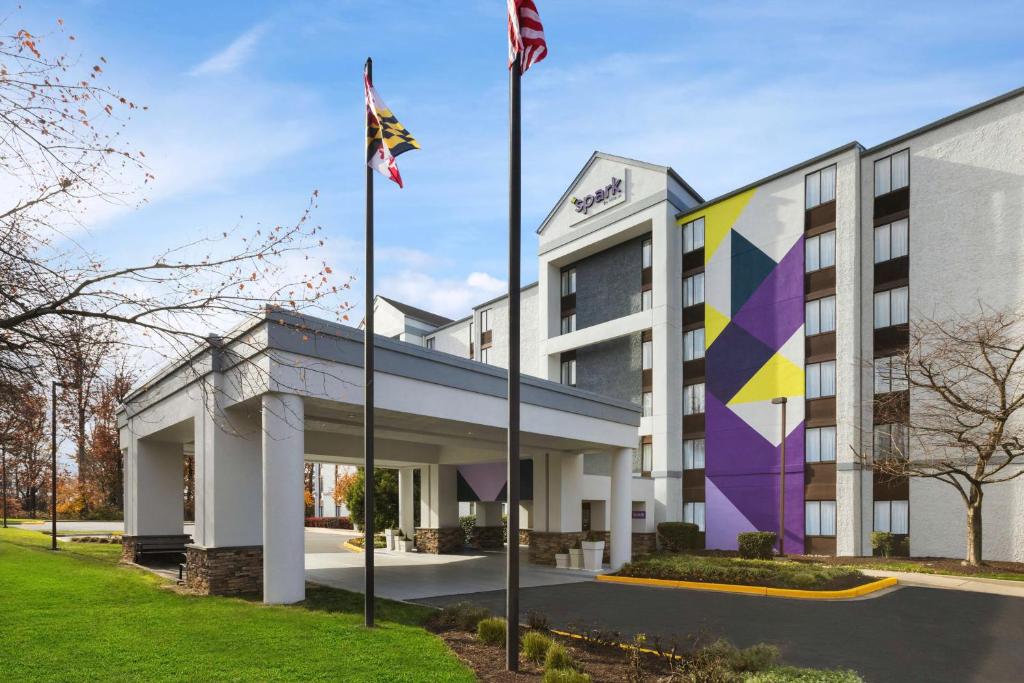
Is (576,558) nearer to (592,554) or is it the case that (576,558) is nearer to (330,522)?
(592,554)

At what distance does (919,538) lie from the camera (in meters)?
27.7

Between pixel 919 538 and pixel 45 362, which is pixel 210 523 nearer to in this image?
pixel 45 362

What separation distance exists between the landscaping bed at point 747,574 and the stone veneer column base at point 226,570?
36.5 ft

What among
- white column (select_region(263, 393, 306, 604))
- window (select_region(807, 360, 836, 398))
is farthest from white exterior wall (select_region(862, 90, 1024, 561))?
white column (select_region(263, 393, 306, 604))

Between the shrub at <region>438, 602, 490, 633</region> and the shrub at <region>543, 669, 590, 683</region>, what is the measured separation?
342cm

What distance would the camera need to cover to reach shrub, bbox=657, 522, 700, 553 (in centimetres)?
3378

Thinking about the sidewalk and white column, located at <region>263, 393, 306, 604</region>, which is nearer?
white column, located at <region>263, 393, 306, 604</region>

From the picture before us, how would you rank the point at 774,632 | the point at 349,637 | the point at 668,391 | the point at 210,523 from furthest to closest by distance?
the point at 668,391
the point at 210,523
the point at 774,632
the point at 349,637

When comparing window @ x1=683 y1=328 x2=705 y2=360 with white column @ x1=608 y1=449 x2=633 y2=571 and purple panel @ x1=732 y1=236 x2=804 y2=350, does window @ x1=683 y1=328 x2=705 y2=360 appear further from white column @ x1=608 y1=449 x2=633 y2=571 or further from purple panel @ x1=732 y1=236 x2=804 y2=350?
white column @ x1=608 y1=449 x2=633 y2=571

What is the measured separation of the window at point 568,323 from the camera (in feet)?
144

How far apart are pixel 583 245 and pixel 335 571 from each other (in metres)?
25.3

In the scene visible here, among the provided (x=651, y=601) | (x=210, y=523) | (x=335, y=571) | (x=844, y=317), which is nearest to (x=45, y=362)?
(x=210, y=523)

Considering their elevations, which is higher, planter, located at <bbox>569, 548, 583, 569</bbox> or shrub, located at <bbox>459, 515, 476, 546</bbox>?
planter, located at <bbox>569, 548, 583, 569</bbox>

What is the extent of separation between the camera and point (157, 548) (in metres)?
22.0
